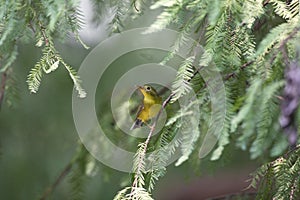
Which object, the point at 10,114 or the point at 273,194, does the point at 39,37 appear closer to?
the point at 273,194

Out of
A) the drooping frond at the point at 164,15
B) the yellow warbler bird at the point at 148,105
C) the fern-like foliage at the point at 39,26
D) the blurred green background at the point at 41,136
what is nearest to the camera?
the drooping frond at the point at 164,15

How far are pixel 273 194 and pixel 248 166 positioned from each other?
5.54 ft

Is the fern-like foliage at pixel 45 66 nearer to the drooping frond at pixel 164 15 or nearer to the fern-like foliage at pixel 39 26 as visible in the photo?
the fern-like foliage at pixel 39 26

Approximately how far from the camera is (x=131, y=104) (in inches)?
59.9

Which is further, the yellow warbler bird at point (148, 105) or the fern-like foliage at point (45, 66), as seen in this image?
the yellow warbler bird at point (148, 105)

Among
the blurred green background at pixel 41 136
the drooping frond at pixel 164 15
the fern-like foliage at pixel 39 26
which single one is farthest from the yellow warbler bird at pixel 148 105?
the blurred green background at pixel 41 136

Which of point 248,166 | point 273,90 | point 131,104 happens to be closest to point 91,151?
point 131,104

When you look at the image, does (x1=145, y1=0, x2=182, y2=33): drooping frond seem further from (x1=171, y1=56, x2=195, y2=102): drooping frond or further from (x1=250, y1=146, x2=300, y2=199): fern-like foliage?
(x1=250, y1=146, x2=300, y2=199): fern-like foliage

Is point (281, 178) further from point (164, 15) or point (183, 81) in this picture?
point (164, 15)

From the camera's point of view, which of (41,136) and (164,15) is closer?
(164,15)

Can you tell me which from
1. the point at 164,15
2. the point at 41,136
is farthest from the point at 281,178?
the point at 41,136

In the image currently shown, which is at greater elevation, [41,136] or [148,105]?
[148,105]

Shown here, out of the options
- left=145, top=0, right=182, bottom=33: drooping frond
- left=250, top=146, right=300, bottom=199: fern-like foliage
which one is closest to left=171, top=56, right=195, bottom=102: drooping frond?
left=145, top=0, right=182, bottom=33: drooping frond

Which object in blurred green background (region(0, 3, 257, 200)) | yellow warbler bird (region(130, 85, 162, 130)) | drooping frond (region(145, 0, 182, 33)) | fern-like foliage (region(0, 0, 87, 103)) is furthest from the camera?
blurred green background (region(0, 3, 257, 200))
